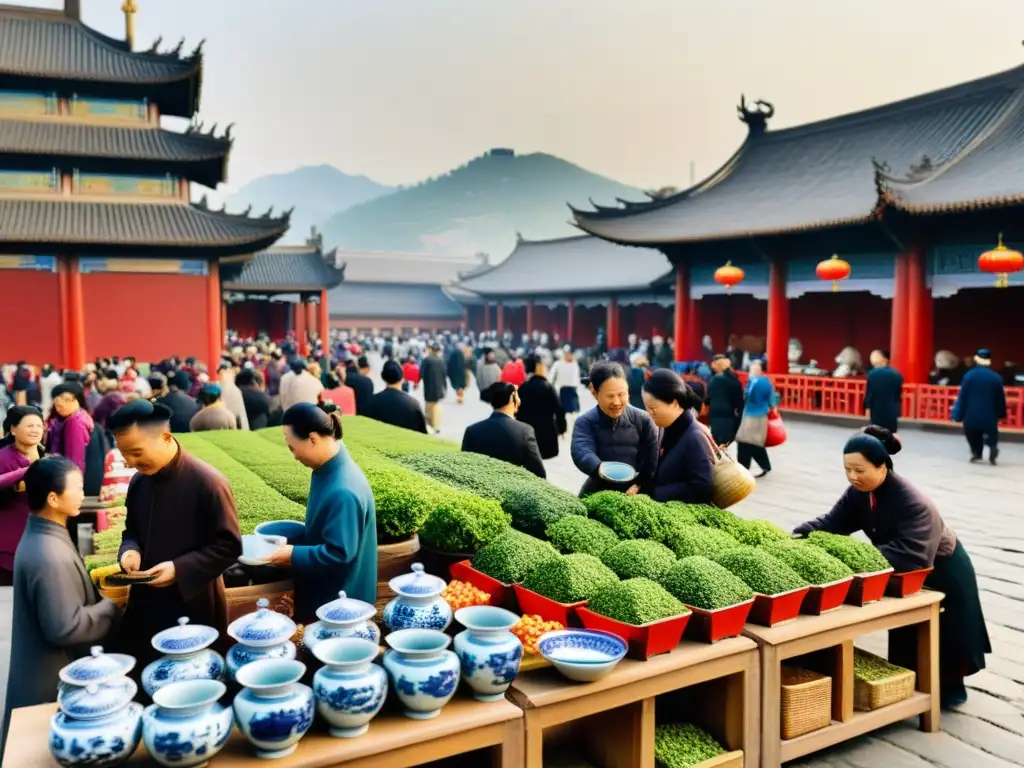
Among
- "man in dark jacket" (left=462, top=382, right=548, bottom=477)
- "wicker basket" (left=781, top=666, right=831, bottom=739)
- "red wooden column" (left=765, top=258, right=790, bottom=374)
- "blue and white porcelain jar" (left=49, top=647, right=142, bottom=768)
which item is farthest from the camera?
"red wooden column" (left=765, top=258, right=790, bottom=374)

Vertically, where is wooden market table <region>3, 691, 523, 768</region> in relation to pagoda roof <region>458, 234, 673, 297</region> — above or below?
below

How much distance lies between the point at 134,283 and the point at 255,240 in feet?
11.1

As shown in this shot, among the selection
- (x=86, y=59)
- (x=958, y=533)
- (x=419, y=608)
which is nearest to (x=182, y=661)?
(x=419, y=608)

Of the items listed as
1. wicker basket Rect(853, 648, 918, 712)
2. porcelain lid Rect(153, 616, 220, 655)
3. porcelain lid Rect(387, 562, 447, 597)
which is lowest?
wicker basket Rect(853, 648, 918, 712)

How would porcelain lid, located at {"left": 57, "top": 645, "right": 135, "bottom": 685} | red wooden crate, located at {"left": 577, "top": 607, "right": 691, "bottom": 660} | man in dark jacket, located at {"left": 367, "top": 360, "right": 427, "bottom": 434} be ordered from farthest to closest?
man in dark jacket, located at {"left": 367, "top": 360, "right": 427, "bottom": 434} → red wooden crate, located at {"left": 577, "top": 607, "right": 691, "bottom": 660} → porcelain lid, located at {"left": 57, "top": 645, "right": 135, "bottom": 685}

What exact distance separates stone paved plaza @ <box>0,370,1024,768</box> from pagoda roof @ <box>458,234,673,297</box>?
49.6 feet

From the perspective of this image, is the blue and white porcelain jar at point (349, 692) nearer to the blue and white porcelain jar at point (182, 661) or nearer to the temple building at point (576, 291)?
the blue and white porcelain jar at point (182, 661)

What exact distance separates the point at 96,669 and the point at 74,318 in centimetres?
2107

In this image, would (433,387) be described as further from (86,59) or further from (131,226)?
(86,59)

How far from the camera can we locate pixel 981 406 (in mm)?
11789

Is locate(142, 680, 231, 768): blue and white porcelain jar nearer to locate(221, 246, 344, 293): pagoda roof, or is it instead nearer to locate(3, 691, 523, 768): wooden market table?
locate(3, 691, 523, 768): wooden market table

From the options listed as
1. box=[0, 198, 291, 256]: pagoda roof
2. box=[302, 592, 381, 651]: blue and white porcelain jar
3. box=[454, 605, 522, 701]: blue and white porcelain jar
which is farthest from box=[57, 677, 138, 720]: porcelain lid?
box=[0, 198, 291, 256]: pagoda roof

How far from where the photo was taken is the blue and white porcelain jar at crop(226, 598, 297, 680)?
2.90 metres

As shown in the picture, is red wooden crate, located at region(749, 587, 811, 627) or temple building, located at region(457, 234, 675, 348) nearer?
red wooden crate, located at region(749, 587, 811, 627)
